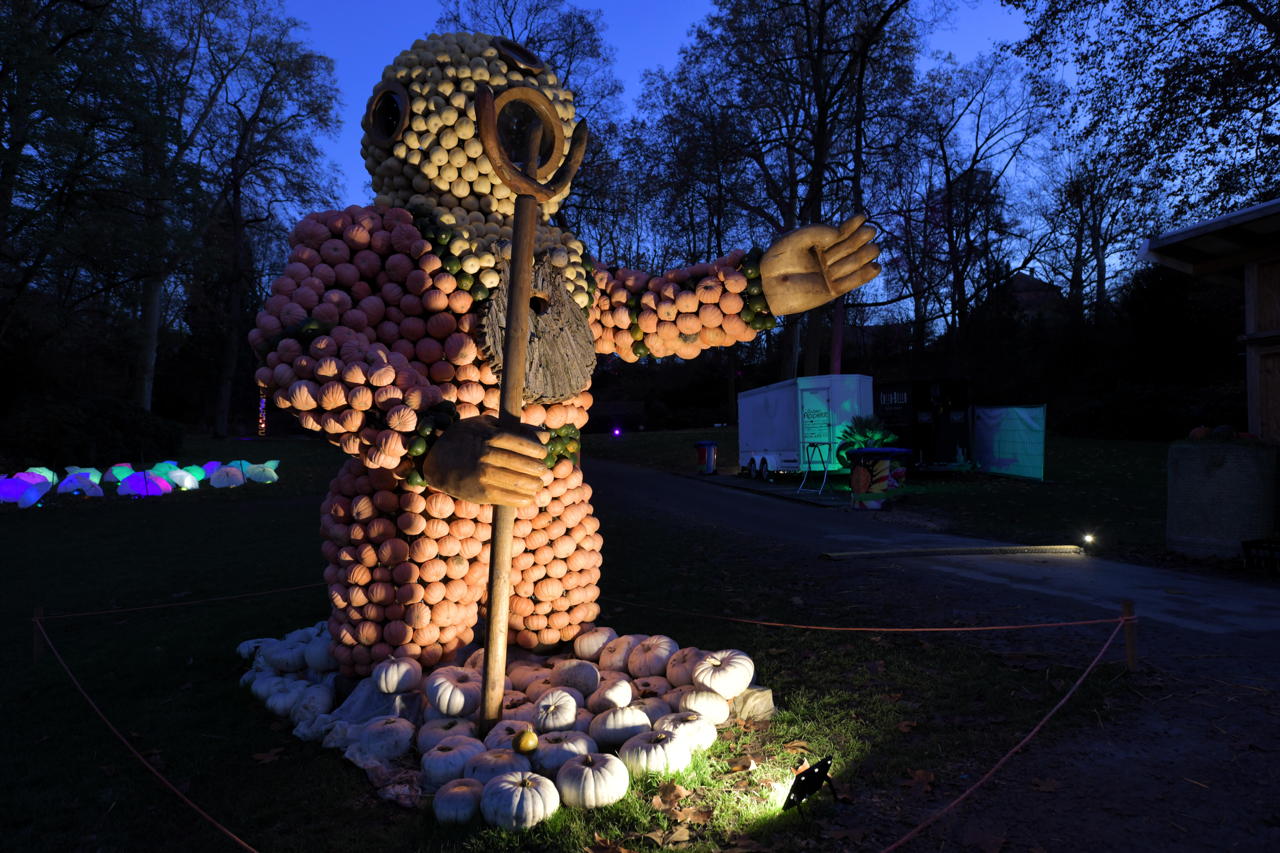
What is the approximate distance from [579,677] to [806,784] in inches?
46.8

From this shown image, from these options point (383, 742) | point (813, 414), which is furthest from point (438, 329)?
point (813, 414)

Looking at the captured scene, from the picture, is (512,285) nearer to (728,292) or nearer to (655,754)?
(728,292)

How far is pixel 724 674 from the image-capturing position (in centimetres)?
329

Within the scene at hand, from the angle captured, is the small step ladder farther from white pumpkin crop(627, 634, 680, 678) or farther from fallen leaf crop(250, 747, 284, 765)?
fallen leaf crop(250, 747, 284, 765)

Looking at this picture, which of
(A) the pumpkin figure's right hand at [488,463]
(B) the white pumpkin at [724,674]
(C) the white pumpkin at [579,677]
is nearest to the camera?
(A) the pumpkin figure's right hand at [488,463]

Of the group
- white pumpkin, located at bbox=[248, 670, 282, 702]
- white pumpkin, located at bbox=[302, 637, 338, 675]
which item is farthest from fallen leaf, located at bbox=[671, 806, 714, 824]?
white pumpkin, located at bbox=[248, 670, 282, 702]

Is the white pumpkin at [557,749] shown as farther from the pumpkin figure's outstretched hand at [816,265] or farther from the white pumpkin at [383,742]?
the pumpkin figure's outstretched hand at [816,265]

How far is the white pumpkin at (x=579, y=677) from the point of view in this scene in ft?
11.1

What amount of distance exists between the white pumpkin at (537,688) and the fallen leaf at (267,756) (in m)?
1.05

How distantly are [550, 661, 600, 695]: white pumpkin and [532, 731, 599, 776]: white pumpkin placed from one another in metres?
0.49

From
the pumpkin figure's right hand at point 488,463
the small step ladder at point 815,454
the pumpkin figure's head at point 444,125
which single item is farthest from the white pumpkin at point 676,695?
the small step ladder at point 815,454

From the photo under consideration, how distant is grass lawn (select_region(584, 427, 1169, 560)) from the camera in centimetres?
923

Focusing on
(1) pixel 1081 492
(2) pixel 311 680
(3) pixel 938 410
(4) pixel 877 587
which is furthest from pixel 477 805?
(3) pixel 938 410

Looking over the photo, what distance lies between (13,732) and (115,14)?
Result: 18.8 meters
